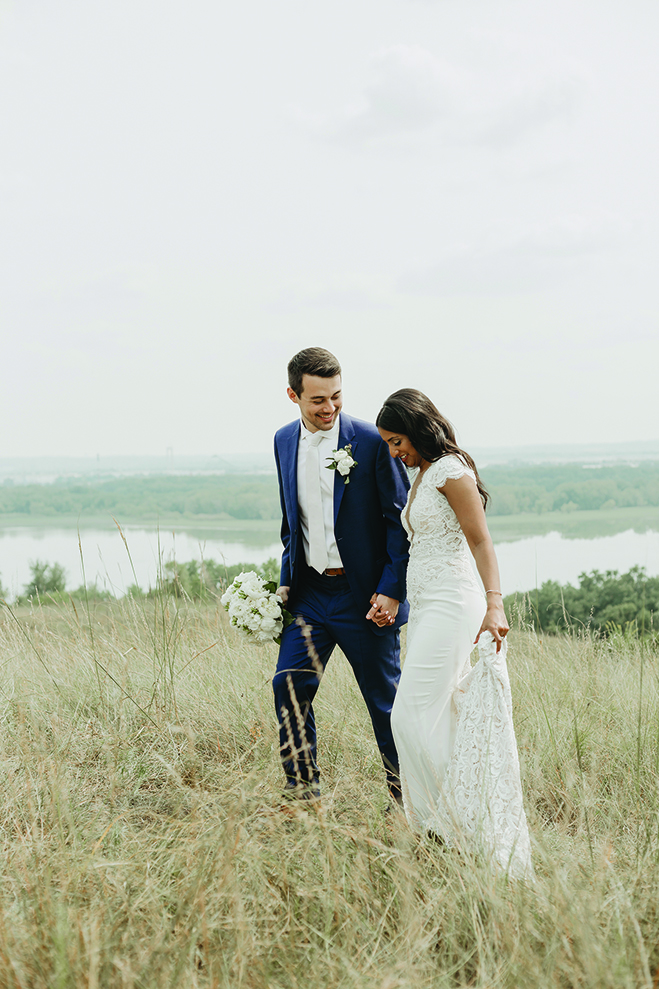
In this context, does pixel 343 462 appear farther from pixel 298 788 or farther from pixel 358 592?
pixel 298 788

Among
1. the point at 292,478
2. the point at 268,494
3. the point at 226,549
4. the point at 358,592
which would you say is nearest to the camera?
the point at 358,592

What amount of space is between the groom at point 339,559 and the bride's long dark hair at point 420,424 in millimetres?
361

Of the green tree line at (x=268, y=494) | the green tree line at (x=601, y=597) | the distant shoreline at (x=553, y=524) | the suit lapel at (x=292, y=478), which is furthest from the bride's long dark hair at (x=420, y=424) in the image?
the distant shoreline at (x=553, y=524)

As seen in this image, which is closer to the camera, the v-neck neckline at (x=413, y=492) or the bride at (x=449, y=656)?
the bride at (x=449, y=656)

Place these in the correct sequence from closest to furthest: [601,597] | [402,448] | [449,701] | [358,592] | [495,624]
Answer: [495,624] → [449,701] → [402,448] → [358,592] → [601,597]

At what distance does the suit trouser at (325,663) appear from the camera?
3535 millimetres

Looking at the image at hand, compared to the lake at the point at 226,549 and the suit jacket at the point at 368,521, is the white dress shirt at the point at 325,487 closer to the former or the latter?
the suit jacket at the point at 368,521

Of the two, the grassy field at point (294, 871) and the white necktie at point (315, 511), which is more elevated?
the white necktie at point (315, 511)

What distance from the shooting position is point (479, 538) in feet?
10.1

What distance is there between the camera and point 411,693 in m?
3.12

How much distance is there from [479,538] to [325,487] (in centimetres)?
93

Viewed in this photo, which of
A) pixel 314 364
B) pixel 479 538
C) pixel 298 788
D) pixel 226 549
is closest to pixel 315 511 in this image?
pixel 314 364

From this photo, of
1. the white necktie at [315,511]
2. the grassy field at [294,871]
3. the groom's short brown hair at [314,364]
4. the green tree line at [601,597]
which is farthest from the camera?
the green tree line at [601,597]

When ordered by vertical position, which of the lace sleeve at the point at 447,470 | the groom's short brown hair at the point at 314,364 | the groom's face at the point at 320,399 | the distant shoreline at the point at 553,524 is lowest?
the distant shoreline at the point at 553,524
